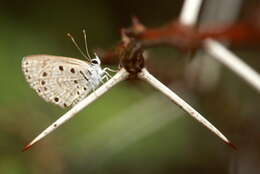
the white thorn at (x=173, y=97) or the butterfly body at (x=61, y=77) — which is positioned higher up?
the white thorn at (x=173, y=97)

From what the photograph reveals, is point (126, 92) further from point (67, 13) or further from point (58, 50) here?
point (67, 13)

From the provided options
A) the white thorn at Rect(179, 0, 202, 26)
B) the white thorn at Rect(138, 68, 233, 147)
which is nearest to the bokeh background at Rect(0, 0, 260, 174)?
the white thorn at Rect(179, 0, 202, 26)

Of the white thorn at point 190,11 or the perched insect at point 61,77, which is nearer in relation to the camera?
the perched insect at point 61,77

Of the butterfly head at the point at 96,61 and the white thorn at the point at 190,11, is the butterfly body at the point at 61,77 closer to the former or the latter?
the butterfly head at the point at 96,61

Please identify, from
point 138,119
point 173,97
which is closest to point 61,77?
point 173,97

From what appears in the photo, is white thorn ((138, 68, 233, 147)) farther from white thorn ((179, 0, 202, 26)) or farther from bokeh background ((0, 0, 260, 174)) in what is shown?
bokeh background ((0, 0, 260, 174))

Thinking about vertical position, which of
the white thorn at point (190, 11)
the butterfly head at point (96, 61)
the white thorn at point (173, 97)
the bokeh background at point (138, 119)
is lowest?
the bokeh background at point (138, 119)

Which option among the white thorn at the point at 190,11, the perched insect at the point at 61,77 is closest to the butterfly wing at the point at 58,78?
the perched insect at the point at 61,77
